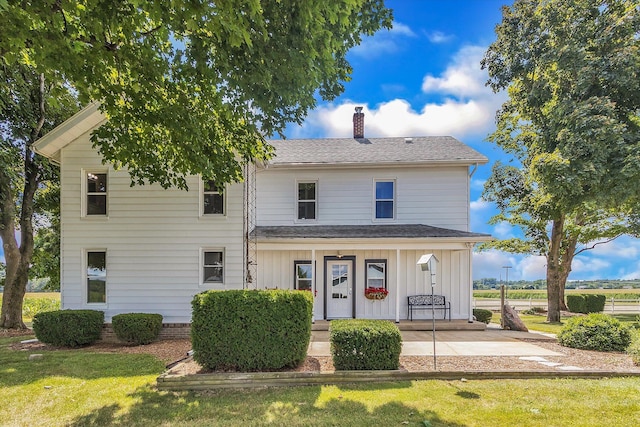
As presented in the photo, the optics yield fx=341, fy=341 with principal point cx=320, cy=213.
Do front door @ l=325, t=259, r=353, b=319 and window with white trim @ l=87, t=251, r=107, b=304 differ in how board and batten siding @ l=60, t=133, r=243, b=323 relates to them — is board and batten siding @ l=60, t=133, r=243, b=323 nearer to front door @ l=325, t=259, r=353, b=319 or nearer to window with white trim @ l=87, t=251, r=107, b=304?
window with white trim @ l=87, t=251, r=107, b=304

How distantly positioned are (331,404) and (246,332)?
6.90 ft

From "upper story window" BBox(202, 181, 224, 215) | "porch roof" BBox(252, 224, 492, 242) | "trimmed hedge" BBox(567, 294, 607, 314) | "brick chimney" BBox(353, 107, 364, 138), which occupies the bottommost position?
"trimmed hedge" BBox(567, 294, 607, 314)

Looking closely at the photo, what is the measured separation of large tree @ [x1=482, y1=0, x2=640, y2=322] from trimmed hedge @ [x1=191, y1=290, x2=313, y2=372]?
10929 millimetres

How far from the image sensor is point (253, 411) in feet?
16.4

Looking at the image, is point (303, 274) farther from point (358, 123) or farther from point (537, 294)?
point (537, 294)

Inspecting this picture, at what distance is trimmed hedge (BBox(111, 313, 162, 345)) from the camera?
9.42 m

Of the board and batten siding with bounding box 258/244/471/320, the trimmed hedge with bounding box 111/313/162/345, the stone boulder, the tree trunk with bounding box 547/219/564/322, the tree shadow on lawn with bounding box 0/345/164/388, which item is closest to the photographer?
the tree shadow on lawn with bounding box 0/345/164/388

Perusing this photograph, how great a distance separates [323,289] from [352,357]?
5918 millimetres

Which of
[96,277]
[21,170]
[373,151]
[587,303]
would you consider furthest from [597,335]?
[21,170]

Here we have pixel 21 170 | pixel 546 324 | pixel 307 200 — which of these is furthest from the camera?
pixel 546 324

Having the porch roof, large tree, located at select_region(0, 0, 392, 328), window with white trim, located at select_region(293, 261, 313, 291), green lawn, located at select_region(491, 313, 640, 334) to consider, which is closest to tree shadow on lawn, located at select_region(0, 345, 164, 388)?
large tree, located at select_region(0, 0, 392, 328)

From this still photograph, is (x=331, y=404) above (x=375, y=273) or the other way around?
the other way around

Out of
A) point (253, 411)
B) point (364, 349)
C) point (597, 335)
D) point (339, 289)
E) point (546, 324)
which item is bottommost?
point (546, 324)

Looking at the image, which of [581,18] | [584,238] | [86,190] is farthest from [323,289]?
[584,238]
